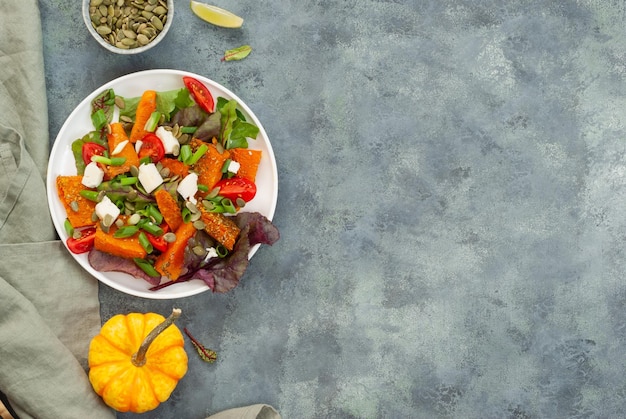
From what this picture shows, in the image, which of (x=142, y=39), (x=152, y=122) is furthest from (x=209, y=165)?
(x=142, y=39)

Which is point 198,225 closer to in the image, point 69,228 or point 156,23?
point 69,228

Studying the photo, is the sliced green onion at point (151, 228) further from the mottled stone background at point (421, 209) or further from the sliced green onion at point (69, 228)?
the mottled stone background at point (421, 209)

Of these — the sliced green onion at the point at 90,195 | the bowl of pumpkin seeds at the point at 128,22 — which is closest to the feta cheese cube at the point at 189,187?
the sliced green onion at the point at 90,195

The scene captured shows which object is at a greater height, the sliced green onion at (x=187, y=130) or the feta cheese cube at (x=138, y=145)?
the sliced green onion at (x=187, y=130)

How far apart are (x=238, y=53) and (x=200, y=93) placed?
0.31 meters

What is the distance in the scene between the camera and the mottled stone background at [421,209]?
3.31 meters

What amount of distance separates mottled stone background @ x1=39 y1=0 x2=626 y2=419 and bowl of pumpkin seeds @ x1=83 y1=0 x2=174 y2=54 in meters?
0.17

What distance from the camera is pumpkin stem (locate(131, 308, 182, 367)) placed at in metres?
2.76

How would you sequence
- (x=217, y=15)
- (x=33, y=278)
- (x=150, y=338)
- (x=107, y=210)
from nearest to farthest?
1. (x=150, y=338)
2. (x=107, y=210)
3. (x=33, y=278)
4. (x=217, y=15)

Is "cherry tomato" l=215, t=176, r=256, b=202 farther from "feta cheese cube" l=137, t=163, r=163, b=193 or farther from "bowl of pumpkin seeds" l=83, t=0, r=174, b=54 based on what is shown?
"bowl of pumpkin seeds" l=83, t=0, r=174, b=54

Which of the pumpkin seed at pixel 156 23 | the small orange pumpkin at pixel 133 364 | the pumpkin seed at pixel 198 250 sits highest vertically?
the pumpkin seed at pixel 156 23

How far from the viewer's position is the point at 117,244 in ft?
9.85

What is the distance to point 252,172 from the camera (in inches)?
123

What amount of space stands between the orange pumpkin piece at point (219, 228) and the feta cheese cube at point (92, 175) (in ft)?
1.36
